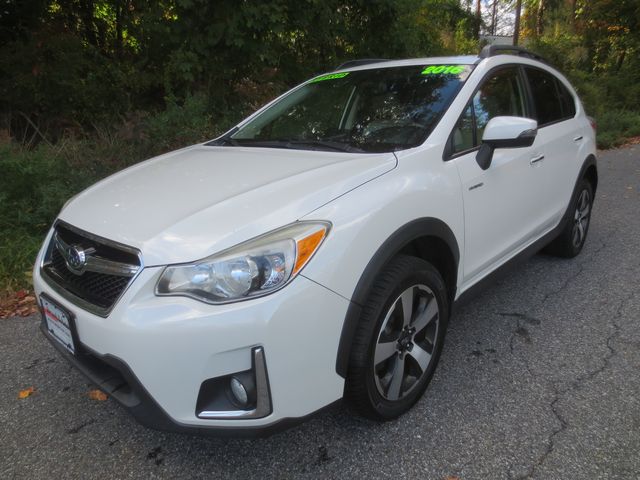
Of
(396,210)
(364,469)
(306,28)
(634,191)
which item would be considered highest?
(306,28)

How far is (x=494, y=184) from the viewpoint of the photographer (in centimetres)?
266

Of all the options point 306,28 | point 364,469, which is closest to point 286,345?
point 364,469

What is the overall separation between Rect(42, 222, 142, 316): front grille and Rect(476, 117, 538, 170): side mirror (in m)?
1.76

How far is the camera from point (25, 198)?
183 inches

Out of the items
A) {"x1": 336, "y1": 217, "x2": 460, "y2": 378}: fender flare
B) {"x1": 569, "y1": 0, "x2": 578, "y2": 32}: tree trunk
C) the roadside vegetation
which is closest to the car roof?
{"x1": 336, "y1": 217, "x2": 460, "y2": 378}: fender flare

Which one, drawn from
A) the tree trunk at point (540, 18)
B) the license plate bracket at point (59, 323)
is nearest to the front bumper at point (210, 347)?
the license plate bracket at point (59, 323)

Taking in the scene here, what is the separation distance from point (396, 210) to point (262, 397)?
913mm

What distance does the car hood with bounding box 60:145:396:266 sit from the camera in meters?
1.73

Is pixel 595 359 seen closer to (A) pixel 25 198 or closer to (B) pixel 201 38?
(A) pixel 25 198

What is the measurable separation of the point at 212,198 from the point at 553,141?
2.54 metres

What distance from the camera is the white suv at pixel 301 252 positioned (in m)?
1.64

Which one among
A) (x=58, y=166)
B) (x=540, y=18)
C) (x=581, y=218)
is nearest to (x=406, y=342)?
(x=581, y=218)

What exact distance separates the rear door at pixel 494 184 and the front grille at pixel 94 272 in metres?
1.59

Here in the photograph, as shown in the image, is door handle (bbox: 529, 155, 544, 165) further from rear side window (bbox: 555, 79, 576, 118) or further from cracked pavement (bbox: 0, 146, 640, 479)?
cracked pavement (bbox: 0, 146, 640, 479)
